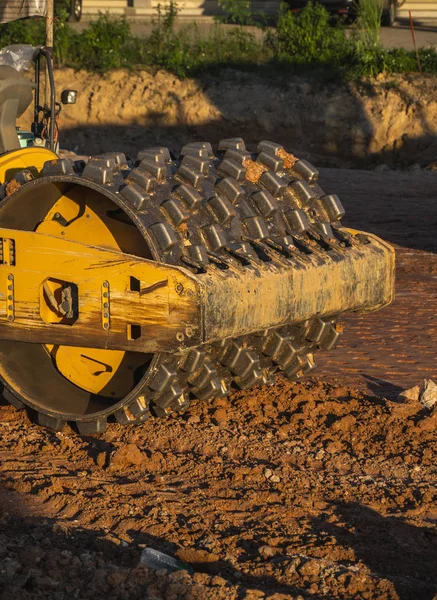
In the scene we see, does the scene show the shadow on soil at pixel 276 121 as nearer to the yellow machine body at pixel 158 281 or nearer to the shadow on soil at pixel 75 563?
the yellow machine body at pixel 158 281

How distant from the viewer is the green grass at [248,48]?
78.4 feet

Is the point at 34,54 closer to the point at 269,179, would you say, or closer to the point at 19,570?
the point at 269,179

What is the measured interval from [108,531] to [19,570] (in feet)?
2.43

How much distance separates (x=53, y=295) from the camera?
6.31 meters

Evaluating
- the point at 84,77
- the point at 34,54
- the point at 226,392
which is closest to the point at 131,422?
the point at 226,392

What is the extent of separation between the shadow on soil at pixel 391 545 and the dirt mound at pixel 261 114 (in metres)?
17.1

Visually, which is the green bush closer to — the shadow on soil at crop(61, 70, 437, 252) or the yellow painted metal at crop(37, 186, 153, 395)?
the shadow on soil at crop(61, 70, 437, 252)

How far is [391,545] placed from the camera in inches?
201

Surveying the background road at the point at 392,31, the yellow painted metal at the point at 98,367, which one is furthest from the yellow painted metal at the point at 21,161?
the background road at the point at 392,31

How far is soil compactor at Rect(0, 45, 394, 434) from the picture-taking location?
5.94 m

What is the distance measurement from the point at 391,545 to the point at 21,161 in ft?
10.7

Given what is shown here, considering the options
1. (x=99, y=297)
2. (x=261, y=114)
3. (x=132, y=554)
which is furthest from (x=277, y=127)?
(x=132, y=554)

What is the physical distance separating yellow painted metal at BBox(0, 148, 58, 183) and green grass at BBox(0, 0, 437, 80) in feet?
56.3

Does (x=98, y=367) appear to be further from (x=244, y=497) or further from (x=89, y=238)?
(x=244, y=497)
